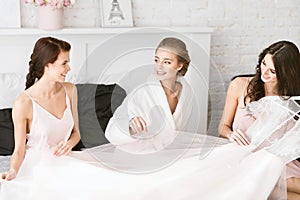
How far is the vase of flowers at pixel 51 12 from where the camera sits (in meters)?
2.88

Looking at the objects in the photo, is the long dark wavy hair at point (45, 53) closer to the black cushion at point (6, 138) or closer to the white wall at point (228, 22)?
the black cushion at point (6, 138)

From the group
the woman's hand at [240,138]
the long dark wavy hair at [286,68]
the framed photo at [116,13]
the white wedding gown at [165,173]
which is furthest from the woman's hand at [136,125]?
the framed photo at [116,13]

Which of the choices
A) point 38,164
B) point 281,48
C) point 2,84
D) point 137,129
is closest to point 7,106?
point 2,84

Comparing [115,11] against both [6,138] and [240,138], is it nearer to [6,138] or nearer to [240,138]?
[6,138]

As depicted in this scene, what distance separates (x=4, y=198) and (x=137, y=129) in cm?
Answer: 53

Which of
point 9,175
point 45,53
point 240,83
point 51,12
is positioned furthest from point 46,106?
point 240,83

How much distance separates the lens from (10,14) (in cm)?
293

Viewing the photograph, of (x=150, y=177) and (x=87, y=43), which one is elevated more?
(x=87, y=43)

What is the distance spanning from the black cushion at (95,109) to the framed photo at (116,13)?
2.08 feet

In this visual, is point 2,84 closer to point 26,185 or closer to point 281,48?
point 26,185

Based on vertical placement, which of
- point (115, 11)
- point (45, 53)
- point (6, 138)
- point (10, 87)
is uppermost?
point (115, 11)

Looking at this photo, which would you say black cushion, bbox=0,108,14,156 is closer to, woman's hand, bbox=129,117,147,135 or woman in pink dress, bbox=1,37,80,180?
woman in pink dress, bbox=1,37,80,180

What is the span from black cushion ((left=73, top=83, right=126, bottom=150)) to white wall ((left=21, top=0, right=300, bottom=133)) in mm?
749

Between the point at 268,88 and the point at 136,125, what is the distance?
2.95 feet
